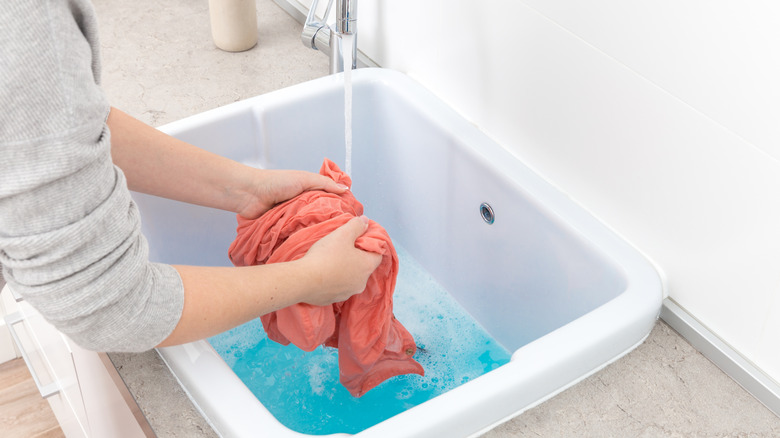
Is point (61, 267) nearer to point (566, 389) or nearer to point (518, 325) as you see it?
point (566, 389)

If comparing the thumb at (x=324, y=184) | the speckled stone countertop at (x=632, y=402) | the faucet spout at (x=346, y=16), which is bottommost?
the speckled stone countertop at (x=632, y=402)

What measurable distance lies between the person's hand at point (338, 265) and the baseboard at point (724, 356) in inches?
14.9

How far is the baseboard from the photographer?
2.81 ft

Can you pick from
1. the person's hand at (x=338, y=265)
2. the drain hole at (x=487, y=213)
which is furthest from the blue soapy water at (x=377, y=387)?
the person's hand at (x=338, y=265)

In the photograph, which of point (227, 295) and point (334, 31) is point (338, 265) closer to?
point (227, 295)

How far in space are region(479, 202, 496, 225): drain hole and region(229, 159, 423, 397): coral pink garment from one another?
235 mm

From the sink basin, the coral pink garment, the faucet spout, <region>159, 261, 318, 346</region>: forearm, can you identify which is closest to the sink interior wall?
the sink basin

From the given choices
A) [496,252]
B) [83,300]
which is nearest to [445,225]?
[496,252]

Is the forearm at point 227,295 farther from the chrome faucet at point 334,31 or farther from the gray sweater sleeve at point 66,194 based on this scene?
the chrome faucet at point 334,31

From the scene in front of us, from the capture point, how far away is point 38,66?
0.53 metres

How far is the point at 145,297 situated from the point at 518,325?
70 cm

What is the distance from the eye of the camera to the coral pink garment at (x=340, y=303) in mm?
931

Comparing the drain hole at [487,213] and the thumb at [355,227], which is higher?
the thumb at [355,227]

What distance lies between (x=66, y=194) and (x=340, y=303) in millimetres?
457
